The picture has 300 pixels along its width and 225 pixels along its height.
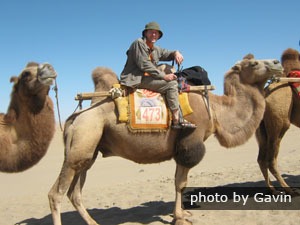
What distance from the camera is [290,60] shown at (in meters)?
7.66

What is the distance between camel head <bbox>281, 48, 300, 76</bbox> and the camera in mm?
7605

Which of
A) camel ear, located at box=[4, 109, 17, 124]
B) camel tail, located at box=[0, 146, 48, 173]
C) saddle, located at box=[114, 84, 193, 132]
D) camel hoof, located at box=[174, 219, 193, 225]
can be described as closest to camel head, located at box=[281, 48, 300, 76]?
saddle, located at box=[114, 84, 193, 132]

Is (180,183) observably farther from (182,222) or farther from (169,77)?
(169,77)

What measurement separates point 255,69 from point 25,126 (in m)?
3.81

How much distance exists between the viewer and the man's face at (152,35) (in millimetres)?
5578

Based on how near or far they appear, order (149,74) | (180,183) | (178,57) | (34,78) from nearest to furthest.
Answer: (34,78), (149,74), (180,183), (178,57)

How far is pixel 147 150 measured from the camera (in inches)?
214

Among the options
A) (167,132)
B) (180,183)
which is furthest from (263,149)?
(167,132)

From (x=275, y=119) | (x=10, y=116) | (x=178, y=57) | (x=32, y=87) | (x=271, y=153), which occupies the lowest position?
(x=271, y=153)

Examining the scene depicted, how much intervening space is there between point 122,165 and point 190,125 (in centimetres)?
1205

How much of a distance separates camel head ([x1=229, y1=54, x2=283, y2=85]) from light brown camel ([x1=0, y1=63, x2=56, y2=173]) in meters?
3.23

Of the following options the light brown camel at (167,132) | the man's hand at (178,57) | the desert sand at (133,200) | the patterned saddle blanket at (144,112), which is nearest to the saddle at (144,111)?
the patterned saddle blanket at (144,112)

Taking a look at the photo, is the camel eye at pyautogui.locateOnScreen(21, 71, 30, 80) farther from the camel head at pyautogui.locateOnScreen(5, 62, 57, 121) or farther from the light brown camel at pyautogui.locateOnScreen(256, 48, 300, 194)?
the light brown camel at pyautogui.locateOnScreen(256, 48, 300, 194)

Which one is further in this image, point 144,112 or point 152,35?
point 152,35
